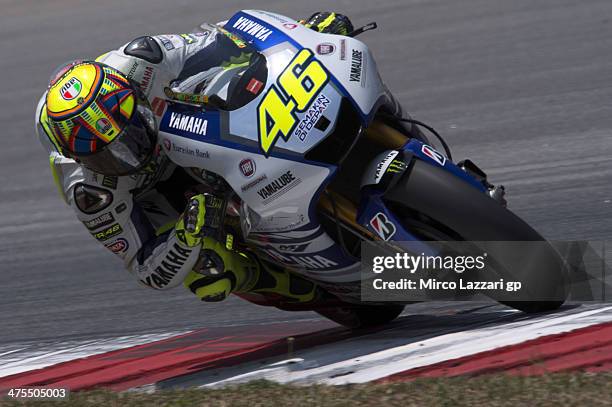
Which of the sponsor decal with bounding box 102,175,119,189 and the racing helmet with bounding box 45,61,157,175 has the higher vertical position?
the racing helmet with bounding box 45,61,157,175

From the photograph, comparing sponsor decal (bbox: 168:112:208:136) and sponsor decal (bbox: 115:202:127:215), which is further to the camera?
sponsor decal (bbox: 115:202:127:215)

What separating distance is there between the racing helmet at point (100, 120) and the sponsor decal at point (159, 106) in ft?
0.29

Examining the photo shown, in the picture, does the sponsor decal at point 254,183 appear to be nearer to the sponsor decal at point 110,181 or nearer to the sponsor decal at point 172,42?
the sponsor decal at point 110,181

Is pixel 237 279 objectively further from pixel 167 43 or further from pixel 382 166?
pixel 167 43

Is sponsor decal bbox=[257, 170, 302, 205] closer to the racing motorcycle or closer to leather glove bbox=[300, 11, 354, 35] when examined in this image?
the racing motorcycle

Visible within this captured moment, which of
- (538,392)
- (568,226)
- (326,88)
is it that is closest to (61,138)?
(326,88)

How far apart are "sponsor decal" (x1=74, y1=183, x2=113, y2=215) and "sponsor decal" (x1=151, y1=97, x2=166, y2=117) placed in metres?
0.39

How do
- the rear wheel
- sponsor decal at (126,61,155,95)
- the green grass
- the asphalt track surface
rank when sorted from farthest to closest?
1. the asphalt track surface
2. sponsor decal at (126,61,155,95)
3. the rear wheel
4. the green grass

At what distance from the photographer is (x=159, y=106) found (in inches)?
180

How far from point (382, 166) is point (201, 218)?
73 cm

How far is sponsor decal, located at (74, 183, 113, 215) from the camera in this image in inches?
182

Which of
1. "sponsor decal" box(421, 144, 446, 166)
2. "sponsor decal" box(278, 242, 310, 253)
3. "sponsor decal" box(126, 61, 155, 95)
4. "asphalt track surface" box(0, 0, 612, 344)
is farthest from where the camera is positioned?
"asphalt track surface" box(0, 0, 612, 344)

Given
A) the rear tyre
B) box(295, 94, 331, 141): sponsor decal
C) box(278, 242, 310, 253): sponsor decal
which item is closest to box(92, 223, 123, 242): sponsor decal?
box(278, 242, 310, 253): sponsor decal

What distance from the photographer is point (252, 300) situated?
17.3ft
